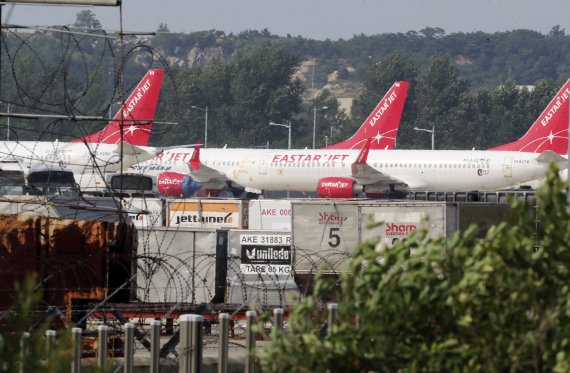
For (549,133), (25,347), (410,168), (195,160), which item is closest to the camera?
(25,347)

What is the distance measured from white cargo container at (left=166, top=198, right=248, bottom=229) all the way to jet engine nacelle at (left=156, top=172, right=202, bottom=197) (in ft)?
84.5

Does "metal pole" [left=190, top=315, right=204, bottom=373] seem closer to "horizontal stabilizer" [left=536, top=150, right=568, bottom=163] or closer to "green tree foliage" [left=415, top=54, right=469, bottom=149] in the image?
"horizontal stabilizer" [left=536, top=150, right=568, bottom=163]

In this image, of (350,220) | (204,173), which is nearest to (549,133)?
(204,173)

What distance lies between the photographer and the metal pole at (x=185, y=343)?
1219 centimetres

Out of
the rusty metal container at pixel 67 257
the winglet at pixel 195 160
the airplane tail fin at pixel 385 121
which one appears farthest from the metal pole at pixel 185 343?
the airplane tail fin at pixel 385 121

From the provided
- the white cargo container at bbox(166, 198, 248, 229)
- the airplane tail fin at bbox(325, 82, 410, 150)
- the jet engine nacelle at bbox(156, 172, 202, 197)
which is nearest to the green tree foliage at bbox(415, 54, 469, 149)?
the airplane tail fin at bbox(325, 82, 410, 150)

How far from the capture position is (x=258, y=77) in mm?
160750

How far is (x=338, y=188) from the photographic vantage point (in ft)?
212

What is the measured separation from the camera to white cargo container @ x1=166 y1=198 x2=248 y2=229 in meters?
35.3

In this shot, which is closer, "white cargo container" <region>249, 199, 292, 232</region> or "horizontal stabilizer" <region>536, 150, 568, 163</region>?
"white cargo container" <region>249, 199, 292, 232</region>

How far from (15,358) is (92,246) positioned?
36.2 ft

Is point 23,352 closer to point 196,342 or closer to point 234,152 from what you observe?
point 196,342

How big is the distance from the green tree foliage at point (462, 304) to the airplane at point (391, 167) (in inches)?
2193

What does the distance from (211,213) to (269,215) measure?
156 cm
